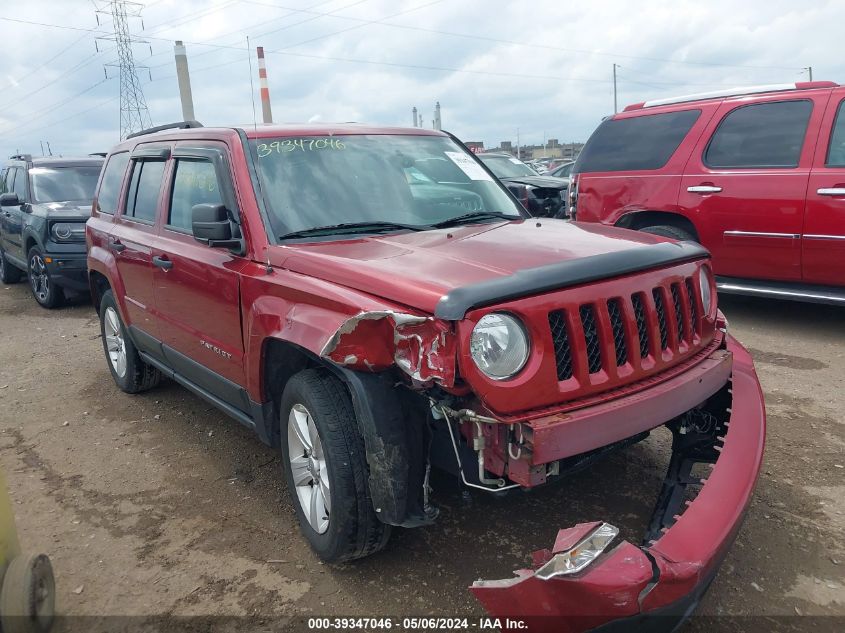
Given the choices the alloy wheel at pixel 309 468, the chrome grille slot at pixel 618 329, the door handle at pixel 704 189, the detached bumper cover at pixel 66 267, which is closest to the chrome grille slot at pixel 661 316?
the chrome grille slot at pixel 618 329

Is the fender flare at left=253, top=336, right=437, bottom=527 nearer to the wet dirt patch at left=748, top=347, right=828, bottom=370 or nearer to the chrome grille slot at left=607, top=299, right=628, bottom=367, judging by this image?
the chrome grille slot at left=607, top=299, right=628, bottom=367

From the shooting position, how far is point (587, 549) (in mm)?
1920

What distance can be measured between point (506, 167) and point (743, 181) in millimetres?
6275

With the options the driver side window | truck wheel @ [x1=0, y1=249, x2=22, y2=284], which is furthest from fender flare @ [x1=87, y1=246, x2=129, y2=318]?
truck wheel @ [x1=0, y1=249, x2=22, y2=284]

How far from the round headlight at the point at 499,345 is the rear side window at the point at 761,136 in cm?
465

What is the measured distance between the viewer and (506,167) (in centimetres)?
1196

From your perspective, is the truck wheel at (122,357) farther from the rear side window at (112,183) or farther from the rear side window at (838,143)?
the rear side window at (838,143)

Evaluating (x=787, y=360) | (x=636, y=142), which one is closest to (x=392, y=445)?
(x=787, y=360)

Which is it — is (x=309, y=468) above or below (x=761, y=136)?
below

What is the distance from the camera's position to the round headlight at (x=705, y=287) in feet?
9.73

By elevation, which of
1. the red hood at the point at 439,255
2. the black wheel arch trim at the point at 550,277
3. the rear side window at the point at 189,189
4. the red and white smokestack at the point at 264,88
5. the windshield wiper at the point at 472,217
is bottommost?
the black wheel arch trim at the point at 550,277

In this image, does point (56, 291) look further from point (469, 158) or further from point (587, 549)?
point (587, 549)

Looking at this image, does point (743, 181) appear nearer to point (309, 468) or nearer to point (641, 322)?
point (641, 322)

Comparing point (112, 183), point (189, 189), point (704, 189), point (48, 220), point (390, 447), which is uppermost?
point (112, 183)
